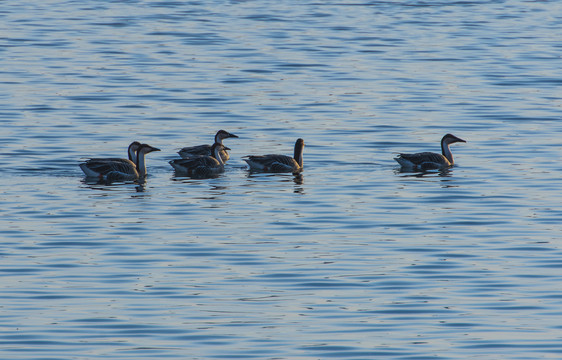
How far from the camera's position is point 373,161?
27.3 m

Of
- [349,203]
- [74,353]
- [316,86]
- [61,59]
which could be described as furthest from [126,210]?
[61,59]

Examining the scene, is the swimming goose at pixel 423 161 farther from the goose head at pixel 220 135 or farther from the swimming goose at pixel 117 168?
the swimming goose at pixel 117 168

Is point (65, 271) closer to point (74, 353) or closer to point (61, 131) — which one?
point (74, 353)

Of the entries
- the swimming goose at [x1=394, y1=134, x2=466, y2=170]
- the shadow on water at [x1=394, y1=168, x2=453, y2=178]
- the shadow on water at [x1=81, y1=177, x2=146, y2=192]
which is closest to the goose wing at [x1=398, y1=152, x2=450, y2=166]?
the swimming goose at [x1=394, y1=134, x2=466, y2=170]

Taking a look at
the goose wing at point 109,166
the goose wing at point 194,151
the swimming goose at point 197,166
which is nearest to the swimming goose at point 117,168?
the goose wing at point 109,166

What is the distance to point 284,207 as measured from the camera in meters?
22.1

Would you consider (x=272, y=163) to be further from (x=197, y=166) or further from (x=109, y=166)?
(x=109, y=166)

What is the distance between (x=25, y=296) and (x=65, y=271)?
4.52 ft

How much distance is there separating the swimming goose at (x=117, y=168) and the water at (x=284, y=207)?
0.35m

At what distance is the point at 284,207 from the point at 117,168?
16.0ft

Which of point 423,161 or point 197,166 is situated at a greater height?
point 197,166

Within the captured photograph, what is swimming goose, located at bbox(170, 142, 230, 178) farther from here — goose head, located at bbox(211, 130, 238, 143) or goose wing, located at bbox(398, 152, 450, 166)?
goose wing, located at bbox(398, 152, 450, 166)

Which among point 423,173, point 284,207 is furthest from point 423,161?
point 284,207

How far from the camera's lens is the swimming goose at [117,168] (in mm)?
24891
